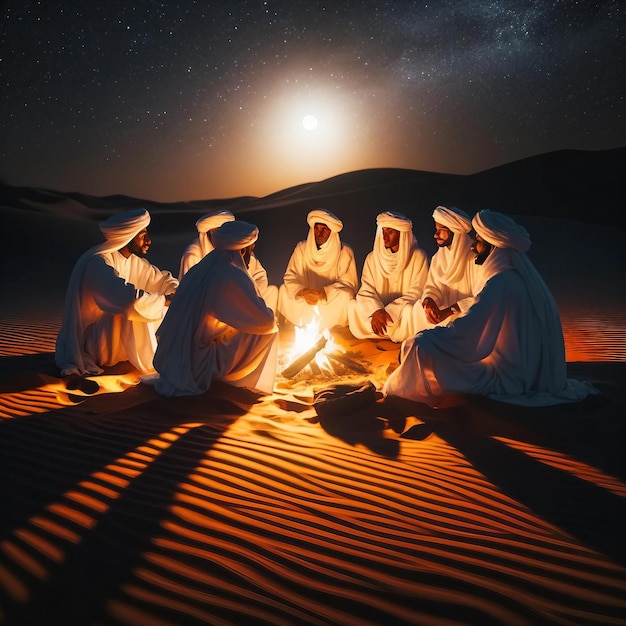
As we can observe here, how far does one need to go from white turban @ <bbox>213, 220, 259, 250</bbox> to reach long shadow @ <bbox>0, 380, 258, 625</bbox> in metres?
1.51

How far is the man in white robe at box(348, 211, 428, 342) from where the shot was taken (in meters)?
7.59

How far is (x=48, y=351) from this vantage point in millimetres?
8234

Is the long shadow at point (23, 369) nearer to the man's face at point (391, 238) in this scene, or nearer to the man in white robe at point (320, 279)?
the man in white robe at point (320, 279)

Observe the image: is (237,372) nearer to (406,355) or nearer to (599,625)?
(406,355)

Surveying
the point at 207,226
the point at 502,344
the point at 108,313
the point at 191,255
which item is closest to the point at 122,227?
the point at 108,313

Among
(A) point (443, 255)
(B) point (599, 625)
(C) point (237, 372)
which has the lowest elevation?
(B) point (599, 625)

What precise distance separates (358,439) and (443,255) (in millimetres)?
3535

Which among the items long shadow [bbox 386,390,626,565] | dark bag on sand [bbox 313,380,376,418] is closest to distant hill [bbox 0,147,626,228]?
dark bag on sand [bbox 313,380,376,418]

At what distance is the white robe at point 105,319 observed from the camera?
5910 mm

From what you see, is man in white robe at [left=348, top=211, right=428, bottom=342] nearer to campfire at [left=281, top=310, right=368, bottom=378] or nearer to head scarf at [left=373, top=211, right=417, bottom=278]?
head scarf at [left=373, top=211, right=417, bottom=278]

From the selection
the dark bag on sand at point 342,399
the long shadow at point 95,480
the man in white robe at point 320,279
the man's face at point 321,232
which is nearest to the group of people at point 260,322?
the dark bag on sand at point 342,399

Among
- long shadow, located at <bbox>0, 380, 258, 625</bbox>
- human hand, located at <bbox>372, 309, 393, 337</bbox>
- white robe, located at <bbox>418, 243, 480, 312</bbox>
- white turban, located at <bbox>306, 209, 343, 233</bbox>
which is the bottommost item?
long shadow, located at <bbox>0, 380, 258, 625</bbox>

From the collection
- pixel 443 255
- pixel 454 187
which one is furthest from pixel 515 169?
pixel 443 255

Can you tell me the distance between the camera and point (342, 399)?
4930mm
